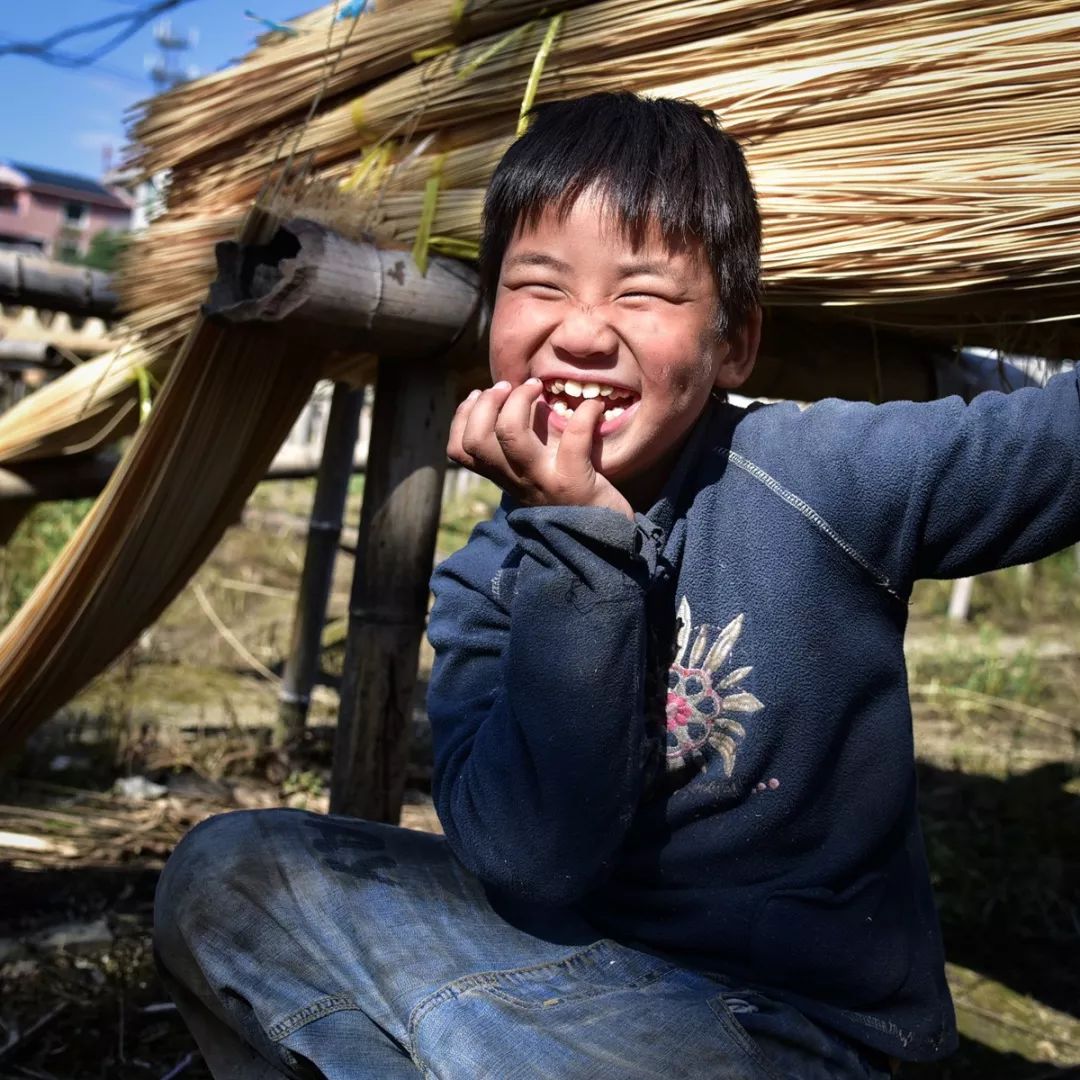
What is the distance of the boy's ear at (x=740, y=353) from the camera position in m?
1.50

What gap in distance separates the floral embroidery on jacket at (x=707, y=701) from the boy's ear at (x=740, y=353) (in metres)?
0.30

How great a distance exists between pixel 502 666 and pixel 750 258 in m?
0.54

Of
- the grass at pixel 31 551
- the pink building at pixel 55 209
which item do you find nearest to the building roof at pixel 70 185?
the pink building at pixel 55 209

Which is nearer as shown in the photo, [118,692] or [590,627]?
[590,627]

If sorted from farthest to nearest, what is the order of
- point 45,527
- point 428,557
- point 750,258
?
point 45,527, point 428,557, point 750,258

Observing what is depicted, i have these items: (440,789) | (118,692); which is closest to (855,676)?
(440,789)

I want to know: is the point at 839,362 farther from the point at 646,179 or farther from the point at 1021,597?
the point at 1021,597

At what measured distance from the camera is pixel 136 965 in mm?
2219

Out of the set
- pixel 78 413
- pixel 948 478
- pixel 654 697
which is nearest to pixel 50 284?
pixel 78 413

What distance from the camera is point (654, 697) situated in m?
1.39

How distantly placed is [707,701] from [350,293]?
2.44 feet

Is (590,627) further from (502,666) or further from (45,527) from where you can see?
→ (45,527)

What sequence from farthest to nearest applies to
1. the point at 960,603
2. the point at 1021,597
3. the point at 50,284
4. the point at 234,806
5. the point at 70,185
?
the point at 70,185
the point at 1021,597
the point at 960,603
the point at 234,806
the point at 50,284

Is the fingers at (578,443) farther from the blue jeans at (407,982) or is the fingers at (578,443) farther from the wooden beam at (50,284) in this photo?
the wooden beam at (50,284)
